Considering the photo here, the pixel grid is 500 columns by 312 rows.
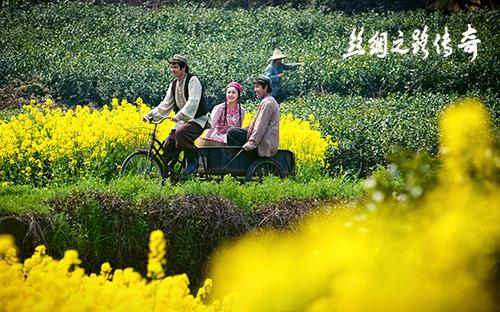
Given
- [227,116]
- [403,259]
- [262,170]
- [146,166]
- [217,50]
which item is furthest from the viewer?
[217,50]

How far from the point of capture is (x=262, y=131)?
951 centimetres

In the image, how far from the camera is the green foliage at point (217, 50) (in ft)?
72.3

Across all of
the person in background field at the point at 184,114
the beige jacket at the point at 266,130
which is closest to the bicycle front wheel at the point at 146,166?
the person in background field at the point at 184,114

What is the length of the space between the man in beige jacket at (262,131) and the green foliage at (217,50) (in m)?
11.7

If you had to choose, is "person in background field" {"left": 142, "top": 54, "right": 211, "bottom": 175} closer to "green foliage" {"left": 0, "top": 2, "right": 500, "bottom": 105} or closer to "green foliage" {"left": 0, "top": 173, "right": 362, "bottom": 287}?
"green foliage" {"left": 0, "top": 173, "right": 362, "bottom": 287}

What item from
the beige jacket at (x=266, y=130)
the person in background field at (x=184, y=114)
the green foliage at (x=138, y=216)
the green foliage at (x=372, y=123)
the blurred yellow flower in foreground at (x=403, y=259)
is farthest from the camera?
the green foliage at (x=372, y=123)

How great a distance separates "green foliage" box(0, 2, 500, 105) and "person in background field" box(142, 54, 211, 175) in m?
11.9

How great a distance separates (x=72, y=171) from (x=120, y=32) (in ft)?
59.4

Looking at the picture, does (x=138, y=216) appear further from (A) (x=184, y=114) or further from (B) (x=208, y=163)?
(B) (x=208, y=163)

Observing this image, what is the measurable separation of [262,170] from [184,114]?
1002mm

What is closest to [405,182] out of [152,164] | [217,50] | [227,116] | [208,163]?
[208,163]

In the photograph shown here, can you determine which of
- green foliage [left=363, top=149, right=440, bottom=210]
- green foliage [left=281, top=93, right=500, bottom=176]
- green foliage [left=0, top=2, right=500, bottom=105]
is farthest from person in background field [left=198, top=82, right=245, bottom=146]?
green foliage [left=0, top=2, right=500, bottom=105]

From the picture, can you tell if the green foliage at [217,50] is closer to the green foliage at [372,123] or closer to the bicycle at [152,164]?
the green foliage at [372,123]

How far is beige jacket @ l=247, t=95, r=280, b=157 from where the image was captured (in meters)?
9.48
